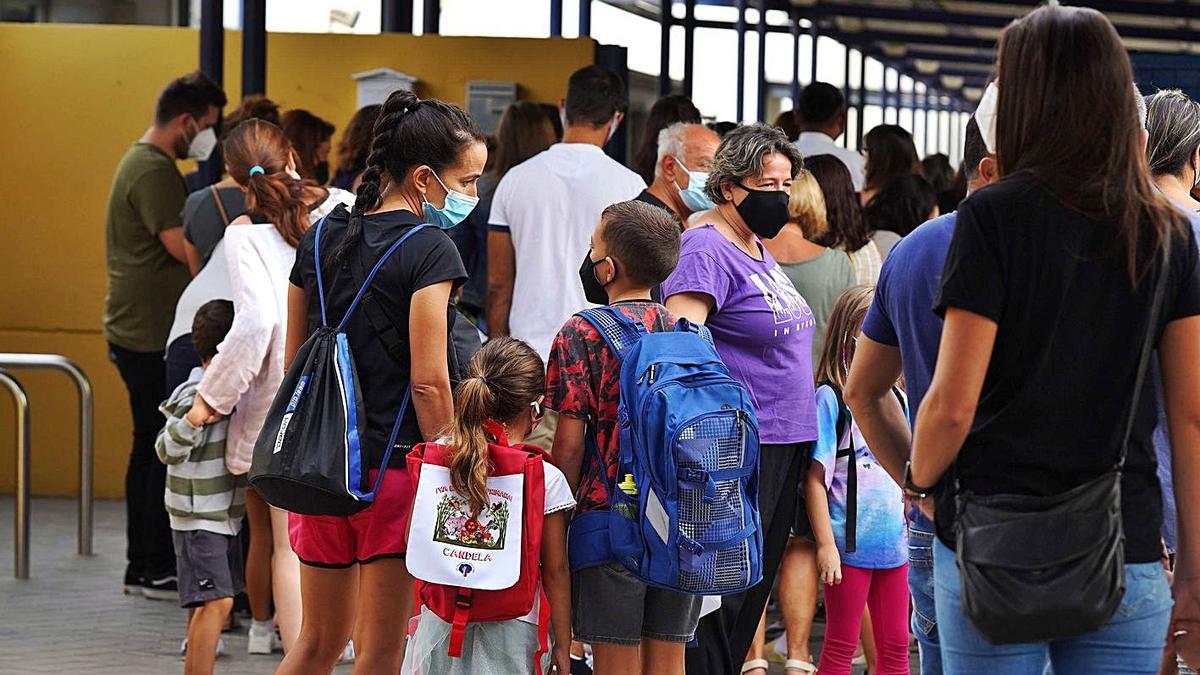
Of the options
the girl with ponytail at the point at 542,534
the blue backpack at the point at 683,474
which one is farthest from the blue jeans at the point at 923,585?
the girl with ponytail at the point at 542,534

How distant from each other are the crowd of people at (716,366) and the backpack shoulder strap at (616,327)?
1cm

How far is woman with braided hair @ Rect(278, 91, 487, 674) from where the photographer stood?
3891 mm

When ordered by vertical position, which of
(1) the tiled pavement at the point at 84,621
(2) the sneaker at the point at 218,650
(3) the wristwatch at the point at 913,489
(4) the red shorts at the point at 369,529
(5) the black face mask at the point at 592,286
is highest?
(5) the black face mask at the point at 592,286

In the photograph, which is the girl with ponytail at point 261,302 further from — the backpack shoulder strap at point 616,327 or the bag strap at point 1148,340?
the bag strap at point 1148,340

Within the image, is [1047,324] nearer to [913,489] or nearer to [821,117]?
[913,489]

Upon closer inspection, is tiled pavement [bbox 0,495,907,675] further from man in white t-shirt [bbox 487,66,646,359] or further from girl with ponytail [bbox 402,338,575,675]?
girl with ponytail [bbox 402,338,575,675]

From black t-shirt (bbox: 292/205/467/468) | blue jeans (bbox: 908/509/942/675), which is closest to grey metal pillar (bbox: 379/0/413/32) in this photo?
black t-shirt (bbox: 292/205/467/468)

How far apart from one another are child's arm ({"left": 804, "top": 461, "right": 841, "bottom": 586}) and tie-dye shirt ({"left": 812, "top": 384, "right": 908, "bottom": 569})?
78 millimetres

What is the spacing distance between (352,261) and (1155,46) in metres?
18.2

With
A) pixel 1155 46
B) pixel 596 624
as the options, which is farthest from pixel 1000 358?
pixel 1155 46

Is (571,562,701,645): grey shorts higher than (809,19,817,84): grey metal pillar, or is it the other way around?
(809,19,817,84): grey metal pillar

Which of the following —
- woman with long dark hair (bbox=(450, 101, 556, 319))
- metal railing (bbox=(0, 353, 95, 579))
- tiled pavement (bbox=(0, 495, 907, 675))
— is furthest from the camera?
metal railing (bbox=(0, 353, 95, 579))

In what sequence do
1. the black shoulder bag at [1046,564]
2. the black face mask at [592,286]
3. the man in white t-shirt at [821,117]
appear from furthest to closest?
the man in white t-shirt at [821,117]
the black face mask at [592,286]
the black shoulder bag at [1046,564]

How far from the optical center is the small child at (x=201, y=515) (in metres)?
5.14
